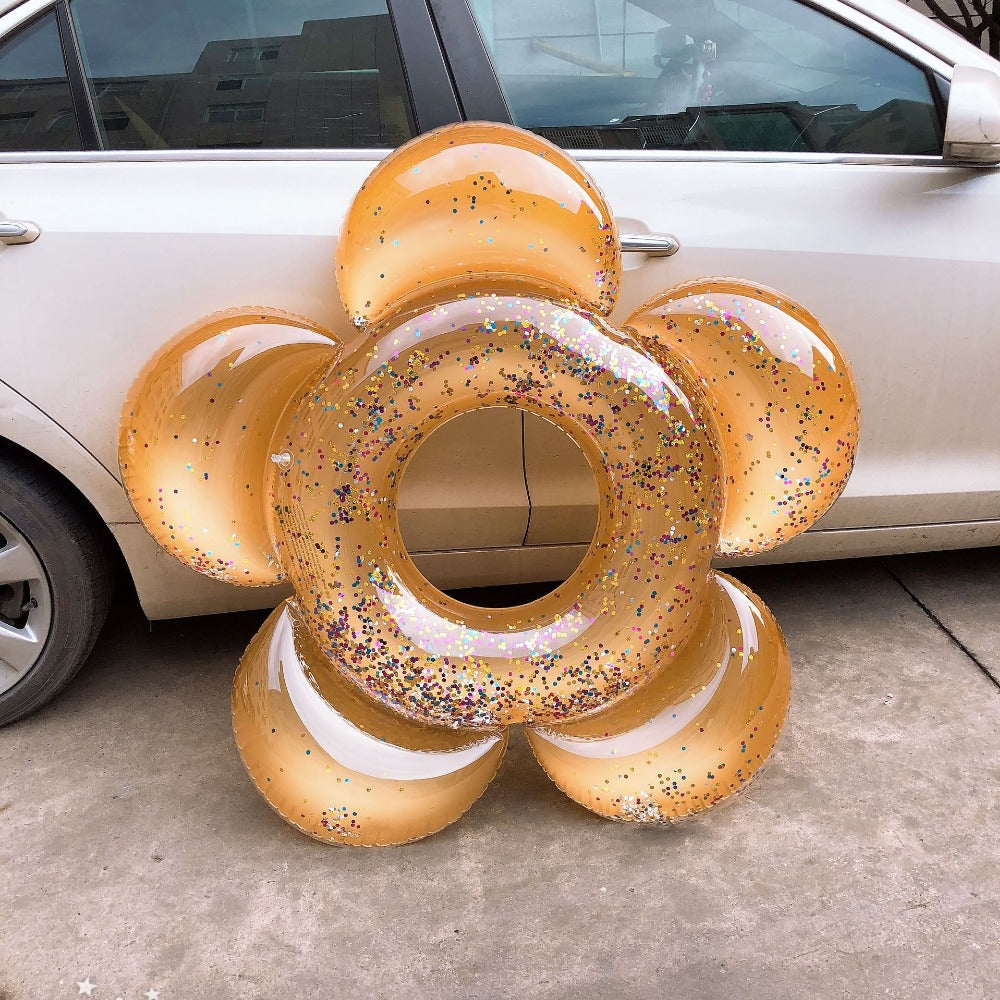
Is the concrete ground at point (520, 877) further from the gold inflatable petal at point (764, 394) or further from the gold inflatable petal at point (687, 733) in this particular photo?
the gold inflatable petal at point (764, 394)

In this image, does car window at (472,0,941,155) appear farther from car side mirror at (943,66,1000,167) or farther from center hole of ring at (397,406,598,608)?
center hole of ring at (397,406,598,608)

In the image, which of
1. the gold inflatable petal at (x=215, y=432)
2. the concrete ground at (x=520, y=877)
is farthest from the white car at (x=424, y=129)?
the concrete ground at (x=520, y=877)

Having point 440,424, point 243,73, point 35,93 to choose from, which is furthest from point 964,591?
point 35,93

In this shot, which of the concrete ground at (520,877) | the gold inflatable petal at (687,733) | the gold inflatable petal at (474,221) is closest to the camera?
the concrete ground at (520,877)

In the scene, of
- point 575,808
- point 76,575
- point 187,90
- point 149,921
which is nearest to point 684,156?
point 187,90

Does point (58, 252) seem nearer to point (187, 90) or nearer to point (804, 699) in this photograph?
point (187, 90)

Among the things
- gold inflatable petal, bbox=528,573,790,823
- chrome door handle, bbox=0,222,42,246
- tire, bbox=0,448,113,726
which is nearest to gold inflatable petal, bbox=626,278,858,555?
gold inflatable petal, bbox=528,573,790,823
